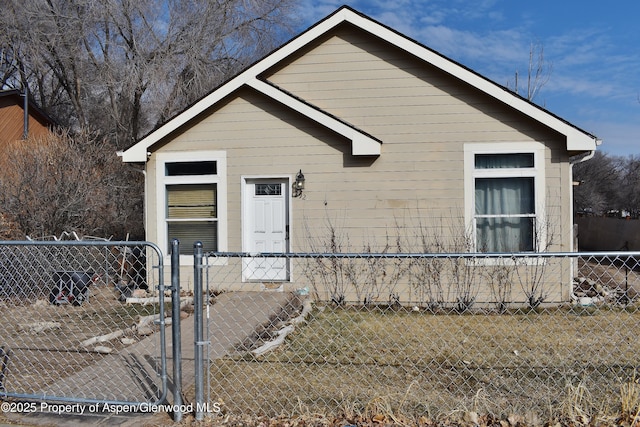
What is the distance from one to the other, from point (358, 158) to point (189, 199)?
353cm

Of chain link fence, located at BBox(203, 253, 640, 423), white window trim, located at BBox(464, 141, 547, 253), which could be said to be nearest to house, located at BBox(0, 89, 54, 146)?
chain link fence, located at BBox(203, 253, 640, 423)

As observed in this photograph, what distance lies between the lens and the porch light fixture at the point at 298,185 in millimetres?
9914

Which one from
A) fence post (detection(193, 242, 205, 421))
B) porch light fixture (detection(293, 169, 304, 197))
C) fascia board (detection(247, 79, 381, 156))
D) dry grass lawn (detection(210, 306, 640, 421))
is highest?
fascia board (detection(247, 79, 381, 156))

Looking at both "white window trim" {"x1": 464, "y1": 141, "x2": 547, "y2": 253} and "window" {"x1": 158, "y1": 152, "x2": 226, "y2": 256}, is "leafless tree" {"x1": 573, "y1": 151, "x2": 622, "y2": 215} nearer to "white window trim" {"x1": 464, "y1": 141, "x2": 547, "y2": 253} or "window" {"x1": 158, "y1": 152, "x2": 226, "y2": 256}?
"white window trim" {"x1": 464, "y1": 141, "x2": 547, "y2": 253}

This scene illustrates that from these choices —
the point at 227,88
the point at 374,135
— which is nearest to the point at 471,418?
the point at 374,135

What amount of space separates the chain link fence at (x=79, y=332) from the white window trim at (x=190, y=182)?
2.17 feet

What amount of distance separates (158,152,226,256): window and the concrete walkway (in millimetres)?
2447

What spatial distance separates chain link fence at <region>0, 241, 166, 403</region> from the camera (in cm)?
480

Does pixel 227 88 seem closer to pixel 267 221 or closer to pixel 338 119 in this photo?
pixel 338 119

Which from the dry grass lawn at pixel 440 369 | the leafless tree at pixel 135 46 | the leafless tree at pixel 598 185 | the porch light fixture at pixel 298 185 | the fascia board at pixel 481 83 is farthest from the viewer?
the leafless tree at pixel 598 185

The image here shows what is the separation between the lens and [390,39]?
9.78 meters

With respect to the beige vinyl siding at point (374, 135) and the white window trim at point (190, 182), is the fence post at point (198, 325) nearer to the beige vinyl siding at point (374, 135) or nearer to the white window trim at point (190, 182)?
the beige vinyl siding at point (374, 135)

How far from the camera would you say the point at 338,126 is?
9.47 meters

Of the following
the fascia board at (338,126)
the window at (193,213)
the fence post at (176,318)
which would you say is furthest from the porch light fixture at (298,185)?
the fence post at (176,318)
